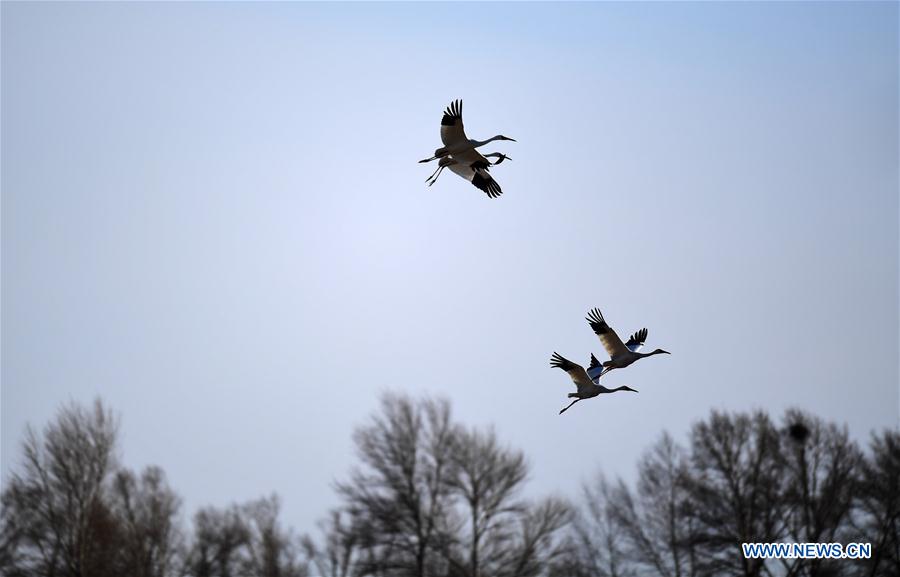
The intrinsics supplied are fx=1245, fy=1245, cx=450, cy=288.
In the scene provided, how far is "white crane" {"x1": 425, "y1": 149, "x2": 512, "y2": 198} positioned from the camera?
24812 mm

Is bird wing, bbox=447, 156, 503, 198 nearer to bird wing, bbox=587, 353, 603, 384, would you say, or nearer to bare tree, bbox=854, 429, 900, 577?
bird wing, bbox=587, 353, 603, 384

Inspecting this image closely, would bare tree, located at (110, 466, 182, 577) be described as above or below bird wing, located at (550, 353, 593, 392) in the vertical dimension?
above

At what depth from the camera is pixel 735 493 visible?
163ft

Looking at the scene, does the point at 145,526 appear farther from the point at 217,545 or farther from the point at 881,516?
the point at 881,516

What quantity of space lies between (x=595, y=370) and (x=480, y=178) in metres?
5.03

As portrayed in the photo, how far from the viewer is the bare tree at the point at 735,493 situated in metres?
47.5

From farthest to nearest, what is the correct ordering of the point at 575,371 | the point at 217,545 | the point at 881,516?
the point at 217,545 < the point at 881,516 < the point at 575,371

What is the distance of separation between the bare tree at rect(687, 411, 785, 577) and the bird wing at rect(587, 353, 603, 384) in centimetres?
2543

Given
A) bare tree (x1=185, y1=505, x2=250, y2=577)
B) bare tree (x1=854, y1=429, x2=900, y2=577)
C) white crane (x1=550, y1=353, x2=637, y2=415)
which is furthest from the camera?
bare tree (x1=185, y1=505, x2=250, y2=577)

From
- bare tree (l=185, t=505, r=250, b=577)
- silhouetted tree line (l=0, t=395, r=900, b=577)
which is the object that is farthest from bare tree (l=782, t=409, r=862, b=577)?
bare tree (l=185, t=505, r=250, b=577)

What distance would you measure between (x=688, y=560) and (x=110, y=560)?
81.2 feet

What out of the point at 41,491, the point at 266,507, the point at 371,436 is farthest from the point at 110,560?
the point at 266,507

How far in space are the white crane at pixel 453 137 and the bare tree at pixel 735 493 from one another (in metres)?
27.6

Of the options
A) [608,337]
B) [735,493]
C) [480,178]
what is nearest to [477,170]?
[480,178]
